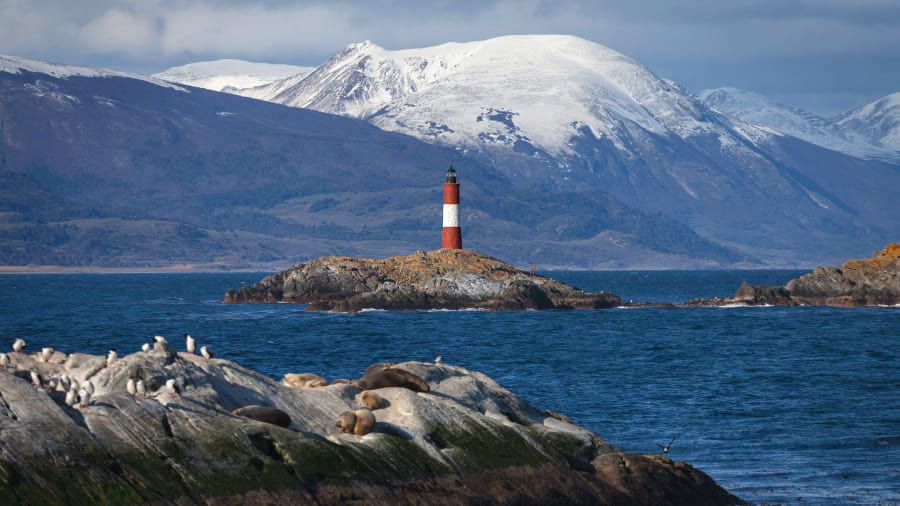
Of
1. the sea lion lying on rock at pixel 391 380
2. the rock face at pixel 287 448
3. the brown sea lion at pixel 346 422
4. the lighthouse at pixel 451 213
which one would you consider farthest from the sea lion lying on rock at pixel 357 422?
the lighthouse at pixel 451 213

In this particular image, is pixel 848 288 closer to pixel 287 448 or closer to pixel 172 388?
pixel 287 448

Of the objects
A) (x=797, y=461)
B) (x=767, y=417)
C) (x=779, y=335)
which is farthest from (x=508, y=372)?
(x=779, y=335)

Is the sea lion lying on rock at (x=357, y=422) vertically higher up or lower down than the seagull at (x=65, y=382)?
Result: lower down

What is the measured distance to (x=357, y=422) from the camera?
29.0 meters

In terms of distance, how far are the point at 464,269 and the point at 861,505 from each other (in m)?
89.3

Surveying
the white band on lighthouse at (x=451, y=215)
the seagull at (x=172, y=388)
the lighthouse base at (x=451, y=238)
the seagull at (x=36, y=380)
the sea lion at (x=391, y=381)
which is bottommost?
the lighthouse base at (x=451, y=238)

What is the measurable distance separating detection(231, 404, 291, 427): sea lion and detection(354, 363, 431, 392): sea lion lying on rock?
143 inches

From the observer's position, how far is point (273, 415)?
92.4ft

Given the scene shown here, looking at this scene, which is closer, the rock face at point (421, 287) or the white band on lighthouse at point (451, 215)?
the rock face at point (421, 287)

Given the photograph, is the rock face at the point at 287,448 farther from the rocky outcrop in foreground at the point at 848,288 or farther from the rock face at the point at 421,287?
the rocky outcrop in foreground at the point at 848,288

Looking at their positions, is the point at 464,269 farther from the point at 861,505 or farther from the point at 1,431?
the point at 1,431

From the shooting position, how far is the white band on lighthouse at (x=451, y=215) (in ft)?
400

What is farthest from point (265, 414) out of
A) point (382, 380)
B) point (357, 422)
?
point (382, 380)

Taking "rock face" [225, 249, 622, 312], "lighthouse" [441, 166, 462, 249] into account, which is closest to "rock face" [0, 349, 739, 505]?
"rock face" [225, 249, 622, 312]
